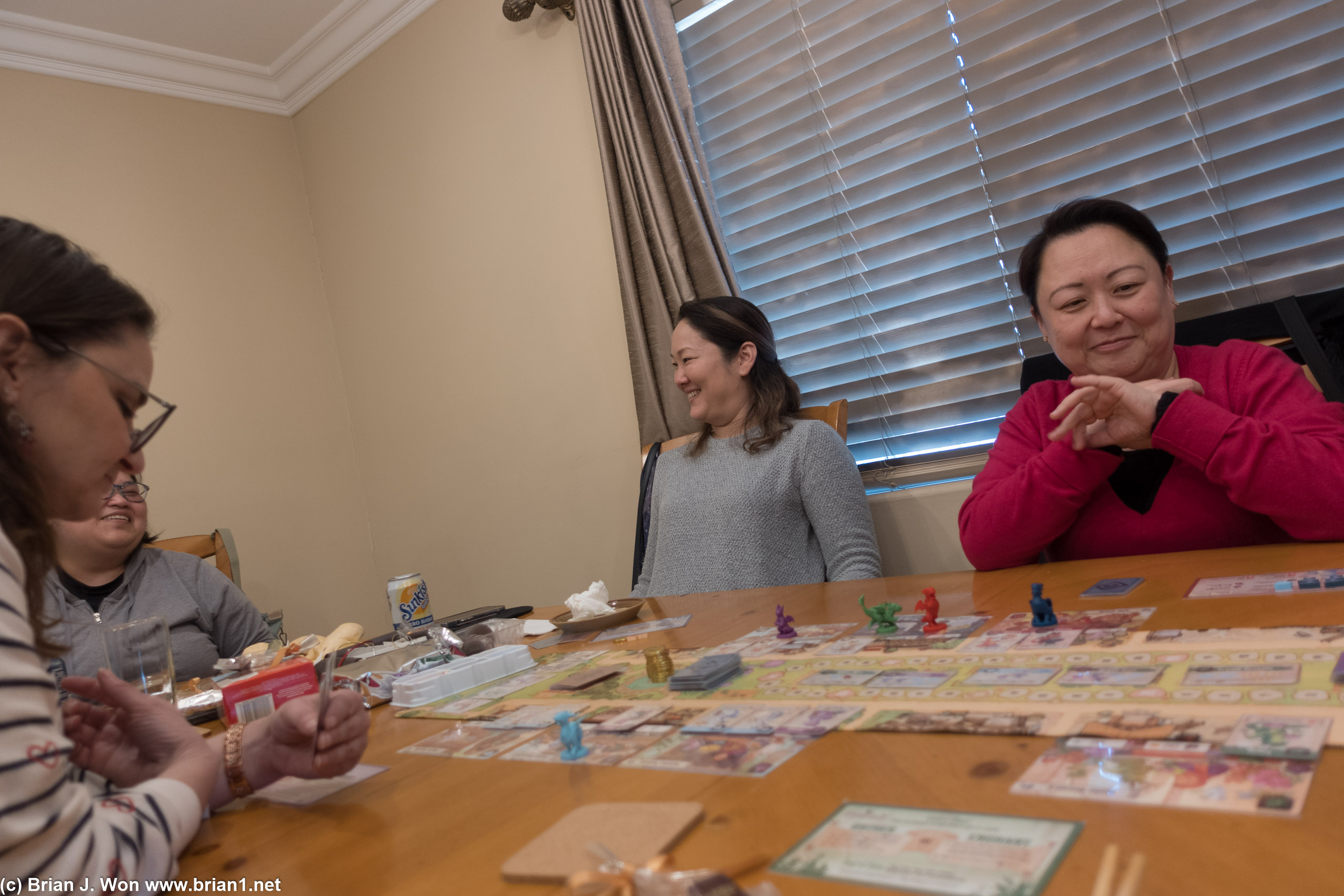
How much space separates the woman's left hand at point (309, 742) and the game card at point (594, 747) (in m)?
0.16

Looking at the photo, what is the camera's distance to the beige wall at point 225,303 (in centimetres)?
330

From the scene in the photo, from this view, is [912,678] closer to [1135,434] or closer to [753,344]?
[1135,434]

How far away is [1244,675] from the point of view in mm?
717

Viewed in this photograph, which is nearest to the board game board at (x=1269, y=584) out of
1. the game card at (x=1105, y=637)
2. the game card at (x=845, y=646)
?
the game card at (x=1105, y=637)

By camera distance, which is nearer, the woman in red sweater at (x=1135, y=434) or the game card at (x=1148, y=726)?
the game card at (x=1148, y=726)

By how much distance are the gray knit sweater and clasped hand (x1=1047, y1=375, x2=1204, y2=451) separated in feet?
2.36

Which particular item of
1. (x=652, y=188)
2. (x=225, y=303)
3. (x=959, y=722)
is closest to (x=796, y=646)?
(x=959, y=722)

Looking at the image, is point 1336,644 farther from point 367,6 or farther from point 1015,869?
point 367,6

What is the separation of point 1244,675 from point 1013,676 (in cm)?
19

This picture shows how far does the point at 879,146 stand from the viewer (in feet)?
7.79

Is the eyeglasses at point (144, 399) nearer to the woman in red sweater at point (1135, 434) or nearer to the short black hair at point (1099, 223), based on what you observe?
the woman in red sweater at point (1135, 434)

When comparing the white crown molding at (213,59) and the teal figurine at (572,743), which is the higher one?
the white crown molding at (213,59)

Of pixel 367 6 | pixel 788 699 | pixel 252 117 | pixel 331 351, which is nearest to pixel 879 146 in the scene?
pixel 788 699

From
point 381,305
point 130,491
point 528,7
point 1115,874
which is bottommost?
point 1115,874
